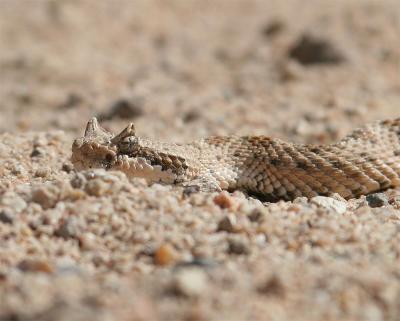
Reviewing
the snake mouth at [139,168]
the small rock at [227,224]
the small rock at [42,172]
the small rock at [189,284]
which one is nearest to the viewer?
the small rock at [189,284]

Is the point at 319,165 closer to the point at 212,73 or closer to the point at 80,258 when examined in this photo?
the point at 80,258

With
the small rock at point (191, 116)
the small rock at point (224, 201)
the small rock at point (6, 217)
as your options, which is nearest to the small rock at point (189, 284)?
the small rock at point (224, 201)

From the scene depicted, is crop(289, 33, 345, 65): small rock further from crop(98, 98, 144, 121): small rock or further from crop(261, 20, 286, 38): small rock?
crop(98, 98, 144, 121): small rock

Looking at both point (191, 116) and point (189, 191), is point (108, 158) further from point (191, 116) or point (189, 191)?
point (191, 116)

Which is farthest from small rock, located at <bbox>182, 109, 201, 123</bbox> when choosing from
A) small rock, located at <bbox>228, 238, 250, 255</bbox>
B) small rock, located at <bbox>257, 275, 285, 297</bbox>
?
small rock, located at <bbox>257, 275, 285, 297</bbox>

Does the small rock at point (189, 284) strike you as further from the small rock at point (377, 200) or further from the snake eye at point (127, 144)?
the small rock at point (377, 200)
